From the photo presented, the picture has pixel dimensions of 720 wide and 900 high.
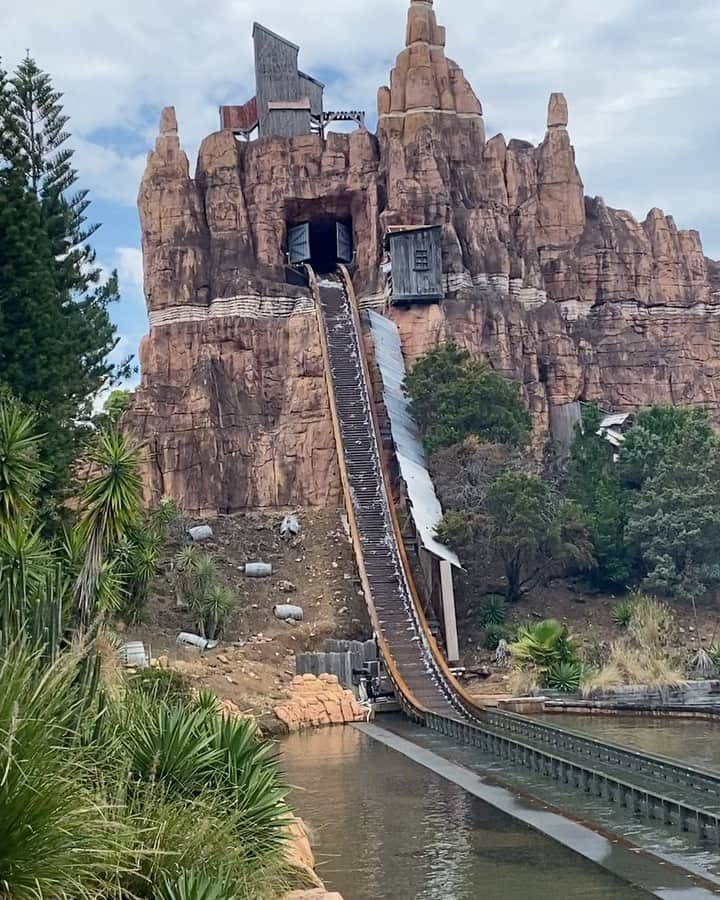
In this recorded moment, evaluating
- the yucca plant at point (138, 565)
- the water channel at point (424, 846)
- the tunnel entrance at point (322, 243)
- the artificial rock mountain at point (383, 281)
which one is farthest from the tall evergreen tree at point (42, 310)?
the tunnel entrance at point (322, 243)

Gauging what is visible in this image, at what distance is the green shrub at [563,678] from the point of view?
29656 millimetres

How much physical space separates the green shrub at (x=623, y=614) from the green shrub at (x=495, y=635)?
11.2 ft

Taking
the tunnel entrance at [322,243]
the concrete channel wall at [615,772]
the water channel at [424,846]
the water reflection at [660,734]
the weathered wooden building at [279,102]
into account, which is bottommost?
the water reflection at [660,734]

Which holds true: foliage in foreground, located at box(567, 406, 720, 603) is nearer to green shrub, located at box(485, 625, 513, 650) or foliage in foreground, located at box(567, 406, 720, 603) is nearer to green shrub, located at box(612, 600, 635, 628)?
green shrub, located at box(612, 600, 635, 628)

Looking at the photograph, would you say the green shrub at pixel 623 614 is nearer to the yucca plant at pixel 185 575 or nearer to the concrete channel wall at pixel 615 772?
the yucca plant at pixel 185 575

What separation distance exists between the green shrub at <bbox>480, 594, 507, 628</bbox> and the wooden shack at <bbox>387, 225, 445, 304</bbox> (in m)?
14.0

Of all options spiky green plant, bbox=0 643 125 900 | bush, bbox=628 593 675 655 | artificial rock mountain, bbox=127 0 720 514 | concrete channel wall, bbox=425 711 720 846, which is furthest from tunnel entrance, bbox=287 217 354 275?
spiky green plant, bbox=0 643 125 900

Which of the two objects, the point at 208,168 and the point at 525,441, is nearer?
the point at 525,441

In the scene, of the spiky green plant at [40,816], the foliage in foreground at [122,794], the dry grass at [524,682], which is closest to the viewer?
the spiky green plant at [40,816]

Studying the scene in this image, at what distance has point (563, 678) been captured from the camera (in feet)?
97.8

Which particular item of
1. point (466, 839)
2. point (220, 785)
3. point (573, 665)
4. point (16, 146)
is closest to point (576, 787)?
point (466, 839)

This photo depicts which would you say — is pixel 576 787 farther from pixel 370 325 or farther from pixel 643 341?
pixel 643 341

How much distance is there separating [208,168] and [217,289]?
18.7 ft

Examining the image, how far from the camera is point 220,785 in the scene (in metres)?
10.5
